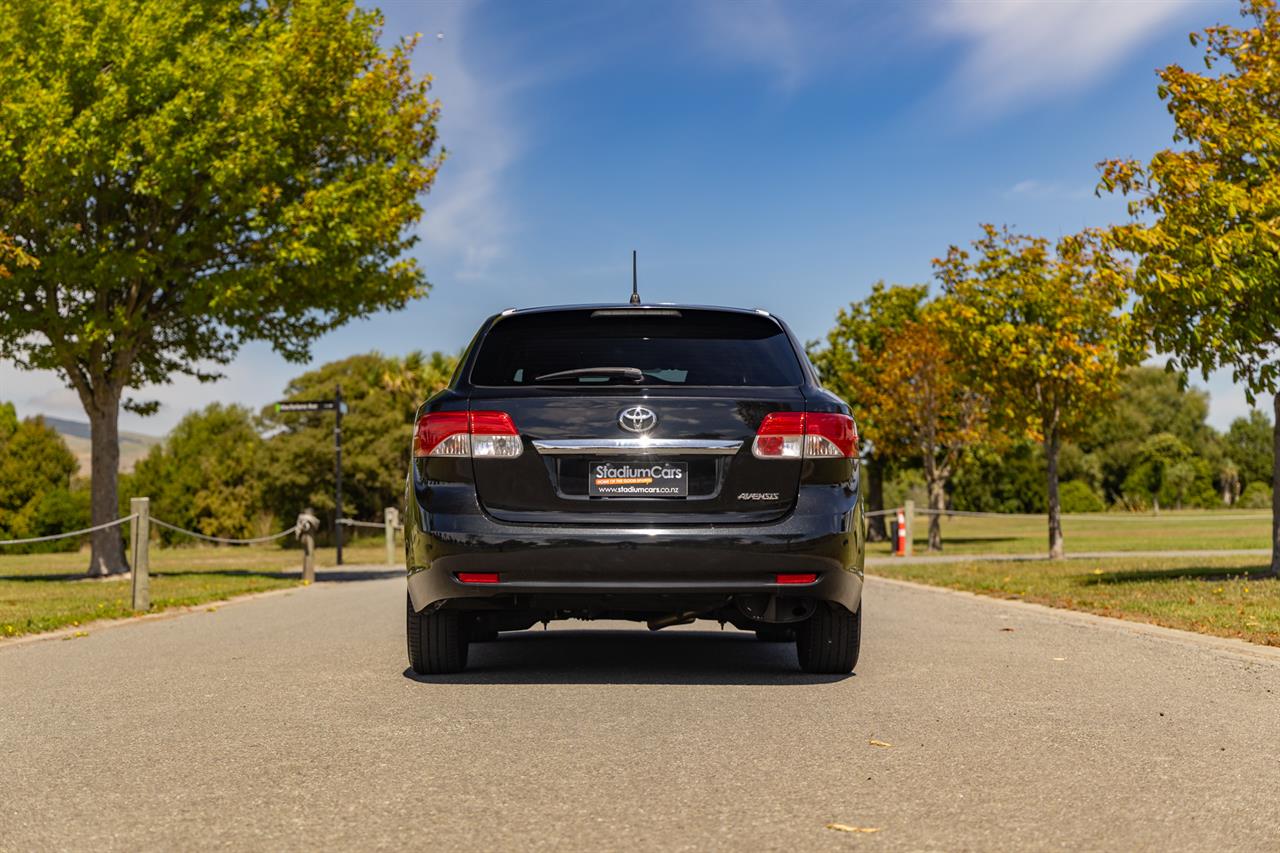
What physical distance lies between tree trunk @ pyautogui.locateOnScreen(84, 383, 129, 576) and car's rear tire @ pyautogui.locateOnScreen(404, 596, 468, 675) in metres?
16.0

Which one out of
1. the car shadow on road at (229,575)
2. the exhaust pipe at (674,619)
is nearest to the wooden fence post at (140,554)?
the exhaust pipe at (674,619)

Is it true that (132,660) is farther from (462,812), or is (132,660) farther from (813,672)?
(462,812)

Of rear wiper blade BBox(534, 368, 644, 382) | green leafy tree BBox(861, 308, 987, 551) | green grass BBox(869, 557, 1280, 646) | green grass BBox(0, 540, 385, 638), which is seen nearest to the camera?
rear wiper blade BBox(534, 368, 644, 382)

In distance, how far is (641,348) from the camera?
6.80 meters

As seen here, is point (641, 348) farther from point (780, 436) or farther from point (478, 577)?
point (478, 577)

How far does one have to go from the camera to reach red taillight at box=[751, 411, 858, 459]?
6.38m

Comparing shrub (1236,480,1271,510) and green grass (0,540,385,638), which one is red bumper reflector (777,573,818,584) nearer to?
green grass (0,540,385,638)

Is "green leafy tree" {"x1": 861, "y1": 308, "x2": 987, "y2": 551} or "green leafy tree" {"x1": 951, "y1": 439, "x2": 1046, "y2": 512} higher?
"green leafy tree" {"x1": 861, "y1": 308, "x2": 987, "y2": 551}

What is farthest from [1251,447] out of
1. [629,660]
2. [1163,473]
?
[629,660]

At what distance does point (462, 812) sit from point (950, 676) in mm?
3928

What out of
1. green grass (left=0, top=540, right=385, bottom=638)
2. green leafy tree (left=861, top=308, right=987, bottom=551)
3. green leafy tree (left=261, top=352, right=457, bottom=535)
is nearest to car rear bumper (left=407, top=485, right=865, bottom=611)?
green grass (left=0, top=540, right=385, bottom=638)

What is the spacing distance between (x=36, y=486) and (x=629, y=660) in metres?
67.6

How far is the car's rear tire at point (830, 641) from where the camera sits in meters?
7.16

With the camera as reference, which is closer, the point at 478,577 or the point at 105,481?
the point at 478,577
